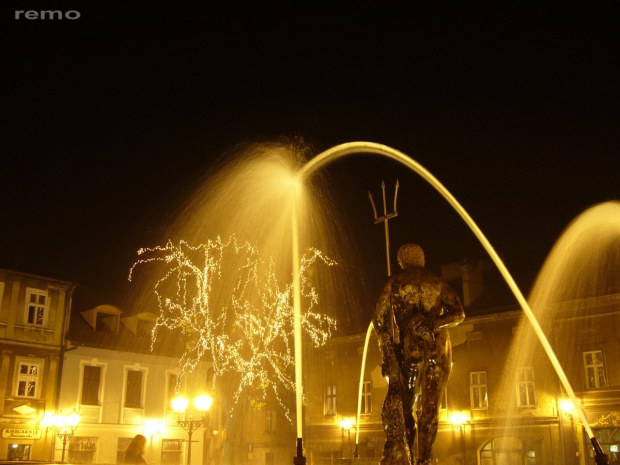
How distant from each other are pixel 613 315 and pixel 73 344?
78.6 ft

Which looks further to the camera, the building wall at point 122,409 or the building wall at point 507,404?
the building wall at point 122,409

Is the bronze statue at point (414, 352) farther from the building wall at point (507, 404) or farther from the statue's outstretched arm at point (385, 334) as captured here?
the building wall at point (507, 404)

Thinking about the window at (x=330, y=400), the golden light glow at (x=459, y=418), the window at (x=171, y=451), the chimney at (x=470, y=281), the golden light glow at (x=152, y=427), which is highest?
the chimney at (x=470, y=281)

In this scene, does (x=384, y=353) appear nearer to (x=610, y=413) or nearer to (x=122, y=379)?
(x=610, y=413)

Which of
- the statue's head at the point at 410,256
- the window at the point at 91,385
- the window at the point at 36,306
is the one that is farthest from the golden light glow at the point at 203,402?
the statue's head at the point at 410,256

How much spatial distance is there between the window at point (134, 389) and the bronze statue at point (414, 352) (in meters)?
28.7

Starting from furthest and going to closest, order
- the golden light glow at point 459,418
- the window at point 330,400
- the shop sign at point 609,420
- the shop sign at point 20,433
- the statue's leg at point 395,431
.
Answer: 1. the window at point 330,400
2. the golden light glow at point 459,418
3. the shop sign at point 20,433
4. the shop sign at point 609,420
5. the statue's leg at point 395,431

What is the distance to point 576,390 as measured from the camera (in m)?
27.6

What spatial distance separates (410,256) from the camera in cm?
764

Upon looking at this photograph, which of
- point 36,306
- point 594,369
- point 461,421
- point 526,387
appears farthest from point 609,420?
point 36,306

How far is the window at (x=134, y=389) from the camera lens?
33500mm

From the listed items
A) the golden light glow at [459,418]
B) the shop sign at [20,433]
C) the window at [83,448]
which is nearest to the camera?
the shop sign at [20,433]

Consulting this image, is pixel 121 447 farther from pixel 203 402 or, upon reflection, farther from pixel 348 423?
pixel 203 402

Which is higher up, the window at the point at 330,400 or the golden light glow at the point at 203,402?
the window at the point at 330,400
